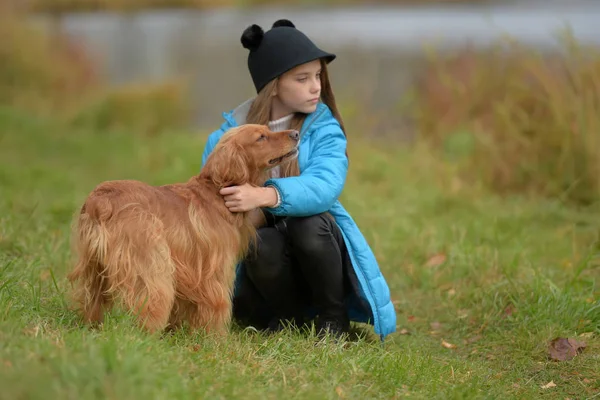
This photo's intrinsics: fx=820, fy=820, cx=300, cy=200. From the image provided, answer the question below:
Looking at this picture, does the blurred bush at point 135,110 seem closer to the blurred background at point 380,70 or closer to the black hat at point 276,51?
the blurred background at point 380,70

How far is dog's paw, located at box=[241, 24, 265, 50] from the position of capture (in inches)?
171

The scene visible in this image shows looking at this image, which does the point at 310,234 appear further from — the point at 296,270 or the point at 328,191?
the point at 296,270

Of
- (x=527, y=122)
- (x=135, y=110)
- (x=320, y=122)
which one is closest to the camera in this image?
(x=320, y=122)

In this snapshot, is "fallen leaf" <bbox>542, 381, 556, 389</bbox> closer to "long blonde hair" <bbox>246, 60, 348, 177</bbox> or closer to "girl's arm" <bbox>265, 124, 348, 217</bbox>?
"girl's arm" <bbox>265, 124, 348, 217</bbox>

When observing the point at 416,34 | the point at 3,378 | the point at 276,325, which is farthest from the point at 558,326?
the point at 416,34

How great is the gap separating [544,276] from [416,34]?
10.5 meters

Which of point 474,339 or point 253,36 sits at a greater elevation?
point 253,36

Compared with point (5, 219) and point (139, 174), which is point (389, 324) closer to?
point (5, 219)

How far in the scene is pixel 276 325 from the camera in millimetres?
4633

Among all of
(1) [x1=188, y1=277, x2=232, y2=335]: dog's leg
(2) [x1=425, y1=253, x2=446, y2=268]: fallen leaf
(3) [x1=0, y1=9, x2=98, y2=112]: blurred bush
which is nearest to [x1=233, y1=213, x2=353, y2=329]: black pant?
(1) [x1=188, y1=277, x2=232, y2=335]: dog's leg

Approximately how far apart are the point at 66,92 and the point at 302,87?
30.9 feet

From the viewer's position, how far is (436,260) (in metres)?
6.12

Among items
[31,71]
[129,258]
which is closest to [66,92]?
[31,71]

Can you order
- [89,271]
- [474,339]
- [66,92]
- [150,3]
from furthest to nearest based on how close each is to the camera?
[150,3] → [66,92] → [474,339] → [89,271]
